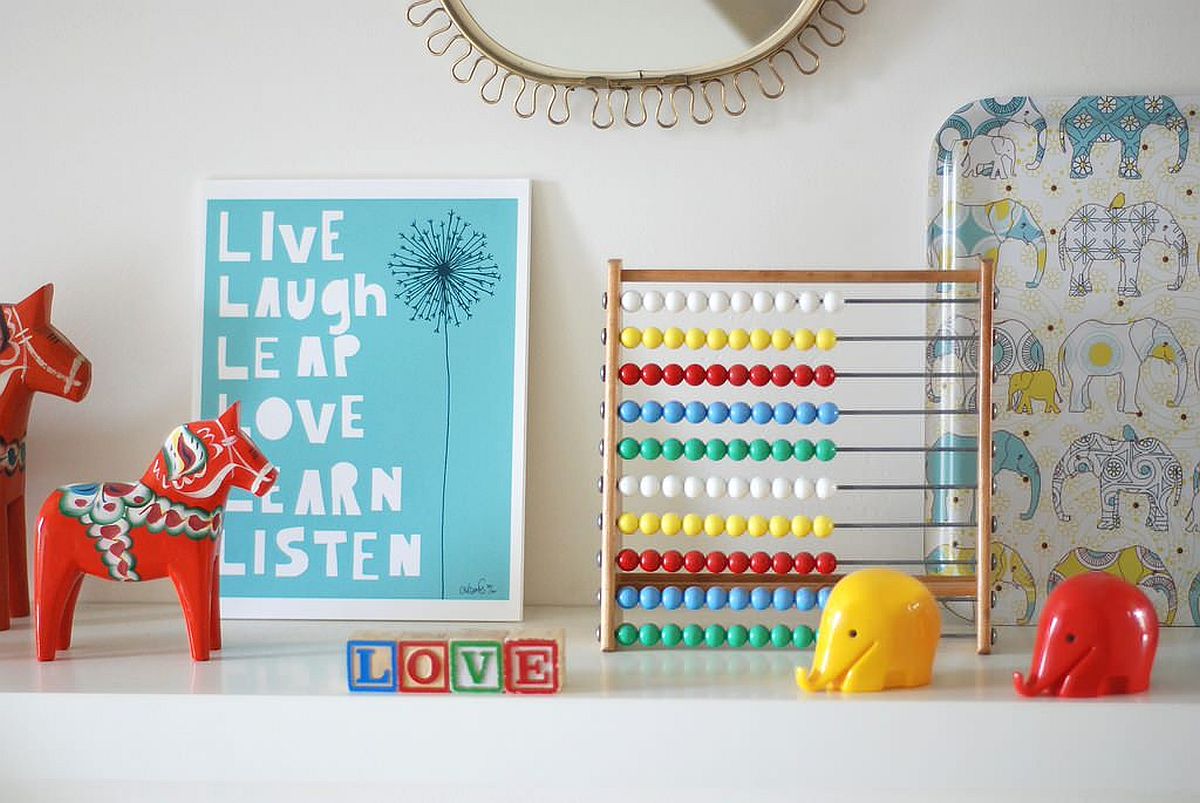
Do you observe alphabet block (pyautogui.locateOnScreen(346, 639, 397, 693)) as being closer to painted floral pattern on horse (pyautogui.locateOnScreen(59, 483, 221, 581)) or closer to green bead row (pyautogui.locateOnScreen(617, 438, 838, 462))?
painted floral pattern on horse (pyautogui.locateOnScreen(59, 483, 221, 581))

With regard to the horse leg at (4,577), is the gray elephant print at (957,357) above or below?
above

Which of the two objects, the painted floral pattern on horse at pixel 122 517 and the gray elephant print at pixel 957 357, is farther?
the gray elephant print at pixel 957 357

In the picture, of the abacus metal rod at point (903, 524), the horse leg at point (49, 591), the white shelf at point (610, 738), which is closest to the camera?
the white shelf at point (610, 738)

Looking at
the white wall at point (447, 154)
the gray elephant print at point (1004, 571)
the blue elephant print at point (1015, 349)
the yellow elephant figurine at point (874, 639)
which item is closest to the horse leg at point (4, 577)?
the white wall at point (447, 154)

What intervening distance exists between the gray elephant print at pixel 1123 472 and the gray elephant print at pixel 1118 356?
49 millimetres

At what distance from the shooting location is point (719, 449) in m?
1.44

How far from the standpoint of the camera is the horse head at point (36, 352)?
5.10 feet

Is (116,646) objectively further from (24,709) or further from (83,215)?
(83,215)

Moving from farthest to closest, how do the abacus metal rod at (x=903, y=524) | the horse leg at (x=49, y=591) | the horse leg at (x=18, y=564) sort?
the horse leg at (x=18, y=564)
the abacus metal rod at (x=903, y=524)
the horse leg at (x=49, y=591)

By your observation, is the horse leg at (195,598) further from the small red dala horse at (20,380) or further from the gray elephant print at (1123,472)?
the gray elephant print at (1123,472)

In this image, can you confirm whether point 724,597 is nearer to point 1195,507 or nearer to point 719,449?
point 719,449

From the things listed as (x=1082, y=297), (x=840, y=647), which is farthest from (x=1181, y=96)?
(x=840, y=647)

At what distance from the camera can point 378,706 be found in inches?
48.3
